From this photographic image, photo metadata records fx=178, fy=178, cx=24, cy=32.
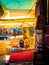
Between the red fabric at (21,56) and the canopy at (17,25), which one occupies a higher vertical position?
the canopy at (17,25)

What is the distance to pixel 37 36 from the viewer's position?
91.4 inches

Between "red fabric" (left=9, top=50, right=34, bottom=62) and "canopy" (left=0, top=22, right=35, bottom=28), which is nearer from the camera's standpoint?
"red fabric" (left=9, top=50, right=34, bottom=62)

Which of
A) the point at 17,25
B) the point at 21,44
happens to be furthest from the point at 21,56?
the point at 17,25

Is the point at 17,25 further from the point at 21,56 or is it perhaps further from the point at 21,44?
the point at 21,56

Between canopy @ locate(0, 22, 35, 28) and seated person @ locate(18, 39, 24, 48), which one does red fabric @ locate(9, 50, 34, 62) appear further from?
canopy @ locate(0, 22, 35, 28)

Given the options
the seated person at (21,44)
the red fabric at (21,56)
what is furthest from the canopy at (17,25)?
the red fabric at (21,56)

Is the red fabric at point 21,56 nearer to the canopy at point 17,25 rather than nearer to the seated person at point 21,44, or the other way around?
the seated person at point 21,44

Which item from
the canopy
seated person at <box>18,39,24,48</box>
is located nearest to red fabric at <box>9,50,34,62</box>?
seated person at <box>18,39,24,48</box>

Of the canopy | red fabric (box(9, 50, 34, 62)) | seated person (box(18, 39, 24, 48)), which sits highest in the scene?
the canopy

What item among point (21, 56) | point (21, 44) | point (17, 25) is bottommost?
point (21, 56)

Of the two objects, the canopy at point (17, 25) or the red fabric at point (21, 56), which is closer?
the red fabric at point (21, 56)

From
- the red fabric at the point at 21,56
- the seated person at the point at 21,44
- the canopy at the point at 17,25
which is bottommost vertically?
the red fabric at the point at 21,56

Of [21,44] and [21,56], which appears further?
[21,44]

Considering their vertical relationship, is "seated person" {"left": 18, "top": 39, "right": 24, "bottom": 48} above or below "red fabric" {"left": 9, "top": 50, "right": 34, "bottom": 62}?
above
